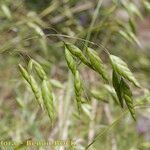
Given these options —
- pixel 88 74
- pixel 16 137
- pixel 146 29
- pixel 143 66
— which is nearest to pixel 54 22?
pixel 88 74

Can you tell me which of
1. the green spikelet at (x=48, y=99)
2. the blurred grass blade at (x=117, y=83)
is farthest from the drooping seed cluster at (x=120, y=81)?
the green spikelet at (x=48, y=99)

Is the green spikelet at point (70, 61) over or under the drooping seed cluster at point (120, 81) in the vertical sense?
over

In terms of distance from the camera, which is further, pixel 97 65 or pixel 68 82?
pixel 68 82

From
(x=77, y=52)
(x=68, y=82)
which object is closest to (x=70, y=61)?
(x=77, y=52)

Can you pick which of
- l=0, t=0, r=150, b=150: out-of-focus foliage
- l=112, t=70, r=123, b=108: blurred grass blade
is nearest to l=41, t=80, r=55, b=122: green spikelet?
l=0, t=0, r=150, b=150: out-of-focus foliage

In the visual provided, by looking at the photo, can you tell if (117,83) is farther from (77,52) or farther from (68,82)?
(68,82)

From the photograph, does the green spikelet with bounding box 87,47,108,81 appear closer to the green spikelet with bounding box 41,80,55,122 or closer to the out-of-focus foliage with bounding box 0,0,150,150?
the out-of-focus foliage with bounding box 0,0,150,150

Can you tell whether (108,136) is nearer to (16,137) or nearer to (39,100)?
(16,137)

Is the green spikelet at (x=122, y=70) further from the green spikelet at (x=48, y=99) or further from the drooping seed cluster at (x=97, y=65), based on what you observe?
the green spikelet at (x=48, y=99)

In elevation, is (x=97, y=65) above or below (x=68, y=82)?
above
